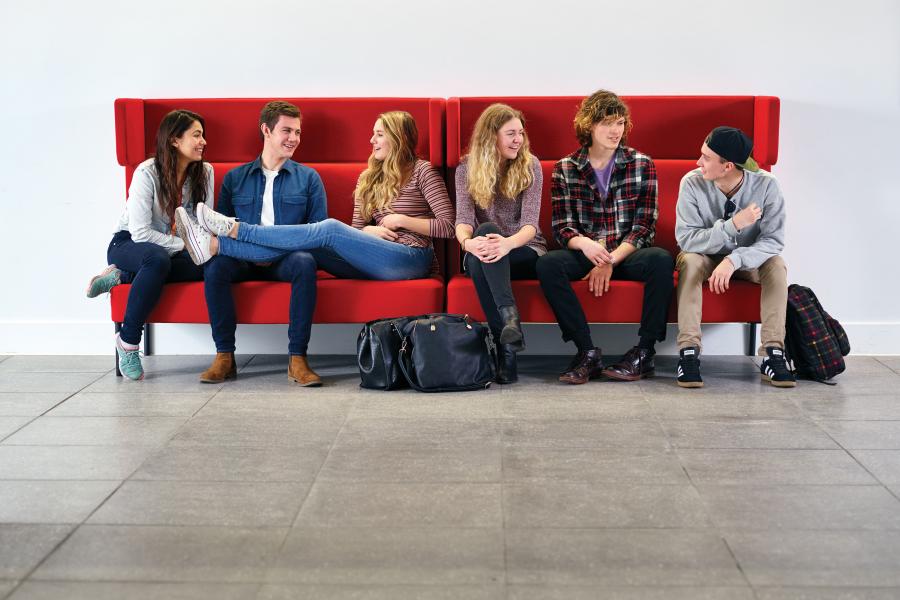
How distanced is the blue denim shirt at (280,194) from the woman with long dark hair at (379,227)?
18 cm

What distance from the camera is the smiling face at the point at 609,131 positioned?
410 cm

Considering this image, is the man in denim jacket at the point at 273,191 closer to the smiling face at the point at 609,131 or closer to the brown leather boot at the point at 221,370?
the brown leather boot at the point at 221,370

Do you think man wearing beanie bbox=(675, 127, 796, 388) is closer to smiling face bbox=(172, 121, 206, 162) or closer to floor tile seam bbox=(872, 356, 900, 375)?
floor tile seam bbox=(872, 356, 900, 375)

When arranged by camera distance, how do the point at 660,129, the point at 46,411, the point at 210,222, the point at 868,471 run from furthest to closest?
1. the point at 660,129
2. the point at 210,222
3. the point at 46,411
4. the point at 868,471

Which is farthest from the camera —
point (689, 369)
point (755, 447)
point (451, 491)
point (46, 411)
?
point (689, 369)

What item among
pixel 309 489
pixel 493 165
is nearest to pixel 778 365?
pixel 493 165

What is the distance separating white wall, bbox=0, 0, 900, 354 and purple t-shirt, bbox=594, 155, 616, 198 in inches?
22.5

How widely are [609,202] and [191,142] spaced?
1.71 metres

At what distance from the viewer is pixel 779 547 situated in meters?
2.28

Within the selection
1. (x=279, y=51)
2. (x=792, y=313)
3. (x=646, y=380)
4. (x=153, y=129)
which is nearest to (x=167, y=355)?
(x=153, y=129)

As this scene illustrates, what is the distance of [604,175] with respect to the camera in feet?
13.8

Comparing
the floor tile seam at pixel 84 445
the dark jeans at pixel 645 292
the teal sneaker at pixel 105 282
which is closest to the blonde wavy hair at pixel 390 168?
Answer: the dark jeans at pixel 645 292

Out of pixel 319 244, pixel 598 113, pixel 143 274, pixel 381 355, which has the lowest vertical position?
pixel 381 355

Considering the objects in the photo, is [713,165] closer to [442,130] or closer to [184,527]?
[442,130]
